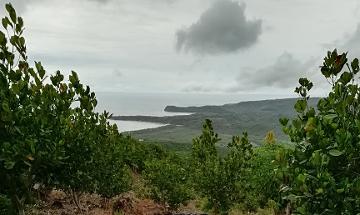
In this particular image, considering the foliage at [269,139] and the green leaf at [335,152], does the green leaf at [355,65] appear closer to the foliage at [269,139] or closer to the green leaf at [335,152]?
the green leaf at [335,152]

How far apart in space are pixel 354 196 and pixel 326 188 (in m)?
0.40

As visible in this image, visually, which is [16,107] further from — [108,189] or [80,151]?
[108,189]

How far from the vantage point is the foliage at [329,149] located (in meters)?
6.11

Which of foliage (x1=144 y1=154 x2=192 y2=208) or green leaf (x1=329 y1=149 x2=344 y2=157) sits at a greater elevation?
green leaf (x1=329 y1=149 x2=344 y2=157)

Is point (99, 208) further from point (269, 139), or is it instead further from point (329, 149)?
point (269, 139)

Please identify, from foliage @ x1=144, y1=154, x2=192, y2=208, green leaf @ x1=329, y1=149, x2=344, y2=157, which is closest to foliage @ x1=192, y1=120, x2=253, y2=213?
foliage @ x1=144, y1=154, x2=192, y2=208

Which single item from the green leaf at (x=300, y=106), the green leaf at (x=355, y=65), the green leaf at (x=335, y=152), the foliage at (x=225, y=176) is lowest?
the foliage at (x=225, y=176)

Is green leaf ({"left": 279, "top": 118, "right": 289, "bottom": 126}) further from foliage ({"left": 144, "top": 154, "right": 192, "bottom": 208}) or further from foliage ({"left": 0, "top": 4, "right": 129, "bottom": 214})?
foliage ({"left": 144, "top": 154, "right": 192, "bottom": 208})

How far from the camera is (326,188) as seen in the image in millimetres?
6152

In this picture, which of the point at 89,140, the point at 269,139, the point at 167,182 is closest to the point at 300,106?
the point at 89,140

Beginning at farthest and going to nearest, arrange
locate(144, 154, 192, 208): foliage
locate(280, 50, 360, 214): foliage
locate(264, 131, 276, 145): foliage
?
locate(264, 131, 276, 145): foliage, locate(144, 154, 192, 208): foliage, locate(280, 50, 360, 214): foliage

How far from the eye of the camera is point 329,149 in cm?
665

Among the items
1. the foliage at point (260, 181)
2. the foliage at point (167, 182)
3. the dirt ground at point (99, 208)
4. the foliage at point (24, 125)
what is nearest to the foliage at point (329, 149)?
the foliage at point (24, 125)

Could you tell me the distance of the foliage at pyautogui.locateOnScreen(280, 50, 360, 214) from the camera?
611 cm
